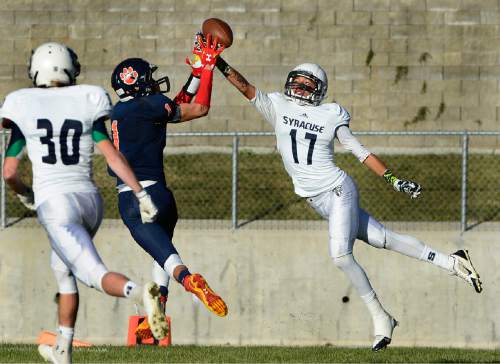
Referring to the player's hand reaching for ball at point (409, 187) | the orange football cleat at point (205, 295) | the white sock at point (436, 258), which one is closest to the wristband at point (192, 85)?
the player's hand reaching for ball at point (409, 187)

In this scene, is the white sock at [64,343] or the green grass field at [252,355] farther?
the green grass field at [252,355]

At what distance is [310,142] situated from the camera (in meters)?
10.8

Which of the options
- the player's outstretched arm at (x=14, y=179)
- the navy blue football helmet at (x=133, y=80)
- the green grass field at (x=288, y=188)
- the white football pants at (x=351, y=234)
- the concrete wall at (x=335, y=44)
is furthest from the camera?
the concrete wall at (x=335, y=44)

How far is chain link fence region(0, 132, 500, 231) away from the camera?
16.1 metres

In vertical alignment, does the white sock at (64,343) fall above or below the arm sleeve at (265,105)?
below

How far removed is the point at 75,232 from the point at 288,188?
9064 millimetres

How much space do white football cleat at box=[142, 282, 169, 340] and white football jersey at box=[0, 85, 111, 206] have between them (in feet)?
2.59

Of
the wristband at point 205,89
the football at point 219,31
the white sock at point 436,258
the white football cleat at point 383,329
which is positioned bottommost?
the white football cleat at point 383,329

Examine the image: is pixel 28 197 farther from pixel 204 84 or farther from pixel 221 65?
pixel 221 65

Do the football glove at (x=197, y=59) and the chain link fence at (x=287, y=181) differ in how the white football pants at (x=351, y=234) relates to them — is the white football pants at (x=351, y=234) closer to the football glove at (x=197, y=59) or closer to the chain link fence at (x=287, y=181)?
the football glove at (x=197, y=59)

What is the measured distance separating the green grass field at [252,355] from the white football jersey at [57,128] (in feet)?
8.51

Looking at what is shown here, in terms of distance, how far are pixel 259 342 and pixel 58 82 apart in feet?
22.3

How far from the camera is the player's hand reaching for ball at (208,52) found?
10445 mm

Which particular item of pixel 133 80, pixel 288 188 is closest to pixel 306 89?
pixel 133 80
